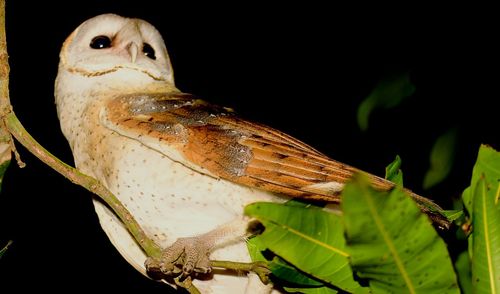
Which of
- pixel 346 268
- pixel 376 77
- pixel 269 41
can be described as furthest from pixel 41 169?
pixel 346 268

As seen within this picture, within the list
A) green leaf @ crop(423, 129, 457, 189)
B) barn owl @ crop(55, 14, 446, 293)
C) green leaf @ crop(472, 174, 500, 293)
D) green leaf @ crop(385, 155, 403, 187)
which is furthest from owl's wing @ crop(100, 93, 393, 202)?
green leaf @ crop(423, 129, 457, 189)

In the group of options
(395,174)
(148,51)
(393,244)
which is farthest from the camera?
(148,51)

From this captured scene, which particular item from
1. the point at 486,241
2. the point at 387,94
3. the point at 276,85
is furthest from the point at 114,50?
the point at 276,85

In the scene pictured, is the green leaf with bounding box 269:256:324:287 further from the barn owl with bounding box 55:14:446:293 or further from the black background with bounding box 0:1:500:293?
the black background with bounding box 0:1:500:293

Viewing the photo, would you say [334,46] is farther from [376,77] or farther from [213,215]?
[213,215]

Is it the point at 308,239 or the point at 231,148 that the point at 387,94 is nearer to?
the point at 231,148

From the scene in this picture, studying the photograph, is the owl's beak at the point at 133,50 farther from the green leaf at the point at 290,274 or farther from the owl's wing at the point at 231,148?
the green leaf at the point at 290,274
